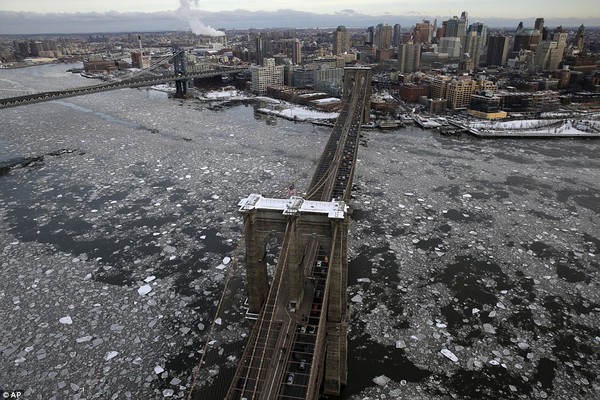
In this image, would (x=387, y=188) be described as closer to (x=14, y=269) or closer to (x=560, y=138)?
(x=14, y=269)

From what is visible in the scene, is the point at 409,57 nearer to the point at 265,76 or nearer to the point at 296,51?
the point at 296,51

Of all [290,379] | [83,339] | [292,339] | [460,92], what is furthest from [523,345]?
[460,92]

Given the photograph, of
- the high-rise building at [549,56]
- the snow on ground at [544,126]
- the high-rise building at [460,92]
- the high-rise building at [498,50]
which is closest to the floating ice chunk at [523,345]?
the snow on ground at [544,126]

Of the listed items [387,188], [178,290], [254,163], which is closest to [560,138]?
[387,188]

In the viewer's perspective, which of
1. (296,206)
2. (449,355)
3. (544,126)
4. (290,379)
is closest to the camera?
(290,379)

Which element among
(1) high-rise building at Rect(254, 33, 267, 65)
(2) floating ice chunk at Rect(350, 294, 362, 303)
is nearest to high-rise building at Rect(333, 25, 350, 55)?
(1) high-rise building at Rect(254, 33, 267, 65)
